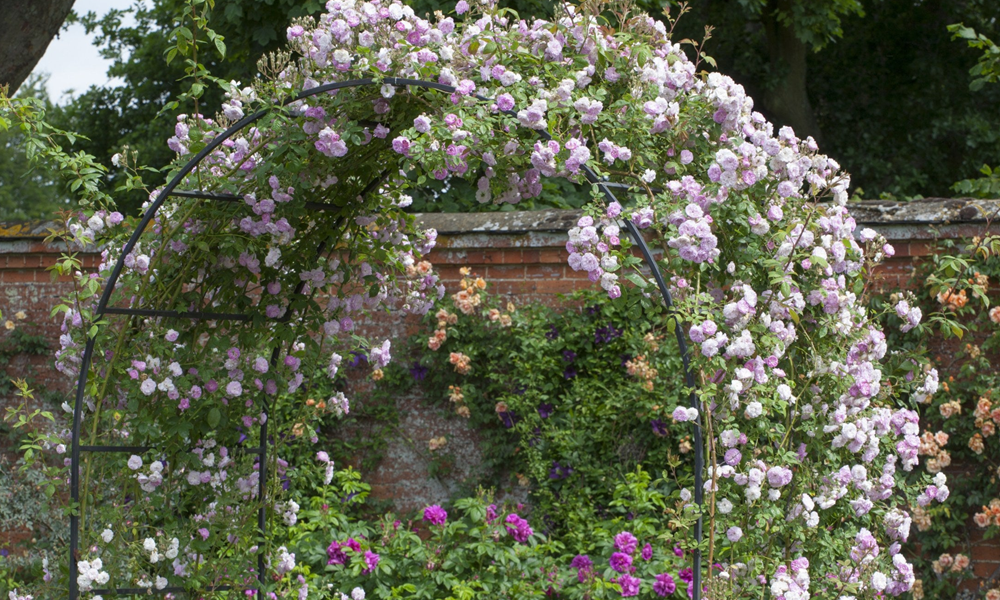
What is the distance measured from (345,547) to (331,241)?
143 cm

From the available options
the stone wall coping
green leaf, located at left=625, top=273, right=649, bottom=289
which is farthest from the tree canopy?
green leaf, located at left=625, top=273, right=649, bottom=289

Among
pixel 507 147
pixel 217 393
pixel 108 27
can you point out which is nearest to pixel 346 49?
pixel 507 147

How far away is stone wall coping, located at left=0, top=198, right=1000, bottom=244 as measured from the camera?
13.0 ft

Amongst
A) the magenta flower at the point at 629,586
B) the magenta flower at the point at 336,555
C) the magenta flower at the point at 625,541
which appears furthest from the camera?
the magenta flower at the point at 336,555

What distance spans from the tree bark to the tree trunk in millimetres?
6652

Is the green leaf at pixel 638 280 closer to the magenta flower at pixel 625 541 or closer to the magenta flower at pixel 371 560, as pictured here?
the magenta flower at pixel 625 541

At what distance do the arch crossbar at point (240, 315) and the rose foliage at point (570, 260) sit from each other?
0.03 meters

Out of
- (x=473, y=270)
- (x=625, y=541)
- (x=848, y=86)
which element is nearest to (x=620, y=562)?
(x=625, y=541)

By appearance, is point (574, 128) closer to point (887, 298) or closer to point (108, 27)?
point (887, 298)

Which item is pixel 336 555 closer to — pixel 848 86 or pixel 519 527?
pixel 519 527

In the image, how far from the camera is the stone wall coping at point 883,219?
3.96 m

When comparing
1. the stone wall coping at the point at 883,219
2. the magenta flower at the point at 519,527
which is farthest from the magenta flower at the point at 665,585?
the stone wall coping at the point at 883,219

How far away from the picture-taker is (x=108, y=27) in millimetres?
11000

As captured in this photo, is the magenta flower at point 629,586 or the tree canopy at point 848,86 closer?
the magenta flower at point 629,586
